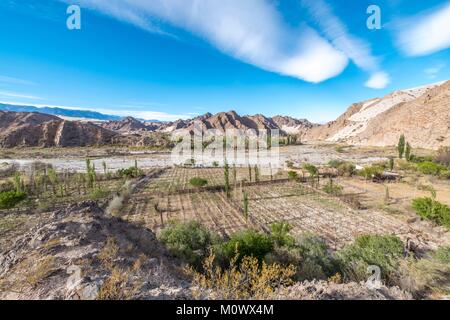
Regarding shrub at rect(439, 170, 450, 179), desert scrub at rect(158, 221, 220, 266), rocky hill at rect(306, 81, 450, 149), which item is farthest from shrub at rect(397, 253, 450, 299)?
rocky hill at rect(306, 81, 450, 149)

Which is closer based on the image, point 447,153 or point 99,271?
point 99,271

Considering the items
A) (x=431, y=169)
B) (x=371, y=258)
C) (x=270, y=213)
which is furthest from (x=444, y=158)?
(x=371, y=258)

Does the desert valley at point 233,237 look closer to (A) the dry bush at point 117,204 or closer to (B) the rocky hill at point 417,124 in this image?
(A) the dry bush at point 117,204

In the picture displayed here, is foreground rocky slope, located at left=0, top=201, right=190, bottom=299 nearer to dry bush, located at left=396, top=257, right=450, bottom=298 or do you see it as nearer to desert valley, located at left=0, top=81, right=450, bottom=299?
desert valley, located at left=0, top=81, right=450, bottom=299

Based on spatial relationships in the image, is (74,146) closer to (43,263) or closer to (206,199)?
(206,199)

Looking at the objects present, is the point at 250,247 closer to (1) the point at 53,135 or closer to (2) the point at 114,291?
(2) the point at 114,291

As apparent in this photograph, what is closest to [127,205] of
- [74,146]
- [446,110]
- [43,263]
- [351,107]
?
[43,263]
